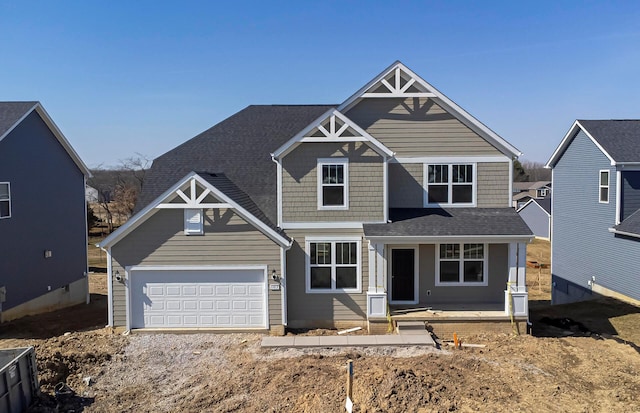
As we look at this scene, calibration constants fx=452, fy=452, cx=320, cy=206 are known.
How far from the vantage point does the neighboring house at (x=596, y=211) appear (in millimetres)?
18719

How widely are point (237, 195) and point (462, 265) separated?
7951 millimetres

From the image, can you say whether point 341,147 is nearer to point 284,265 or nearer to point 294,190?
point 294,190

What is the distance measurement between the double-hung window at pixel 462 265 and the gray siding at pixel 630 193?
821cm

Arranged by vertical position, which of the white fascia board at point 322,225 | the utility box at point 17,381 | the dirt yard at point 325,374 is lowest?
the dirt yard at point 325,374

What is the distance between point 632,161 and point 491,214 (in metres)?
8.09

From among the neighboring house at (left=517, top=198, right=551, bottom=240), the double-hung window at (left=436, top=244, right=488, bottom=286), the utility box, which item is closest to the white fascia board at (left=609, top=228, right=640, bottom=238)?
the double-hung window at (left=436, top=244, right=488, bottom=286)

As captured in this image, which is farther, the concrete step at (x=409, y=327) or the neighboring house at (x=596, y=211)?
the neighboring house at (x=596, y=211)

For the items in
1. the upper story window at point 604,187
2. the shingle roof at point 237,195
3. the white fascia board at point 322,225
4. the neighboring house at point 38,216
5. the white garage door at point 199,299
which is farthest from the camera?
the upper story window at point 604,187

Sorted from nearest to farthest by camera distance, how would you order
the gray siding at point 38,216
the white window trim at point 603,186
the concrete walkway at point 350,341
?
1. the concrete walkway at point 350,341
2. the gray siding at point 38,216
3. the white window trim at point 603,186

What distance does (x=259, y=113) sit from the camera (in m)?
19.0

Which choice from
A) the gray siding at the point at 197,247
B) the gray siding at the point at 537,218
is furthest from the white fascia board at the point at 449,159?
the gray siding at the point at 537,218

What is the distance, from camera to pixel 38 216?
18.2m

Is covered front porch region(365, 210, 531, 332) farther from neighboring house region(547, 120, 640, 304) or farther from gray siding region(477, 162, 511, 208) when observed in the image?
neighboring house region(547, 120, 640, 304)

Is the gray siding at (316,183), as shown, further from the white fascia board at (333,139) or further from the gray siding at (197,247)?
the gray siding at (197,247)
